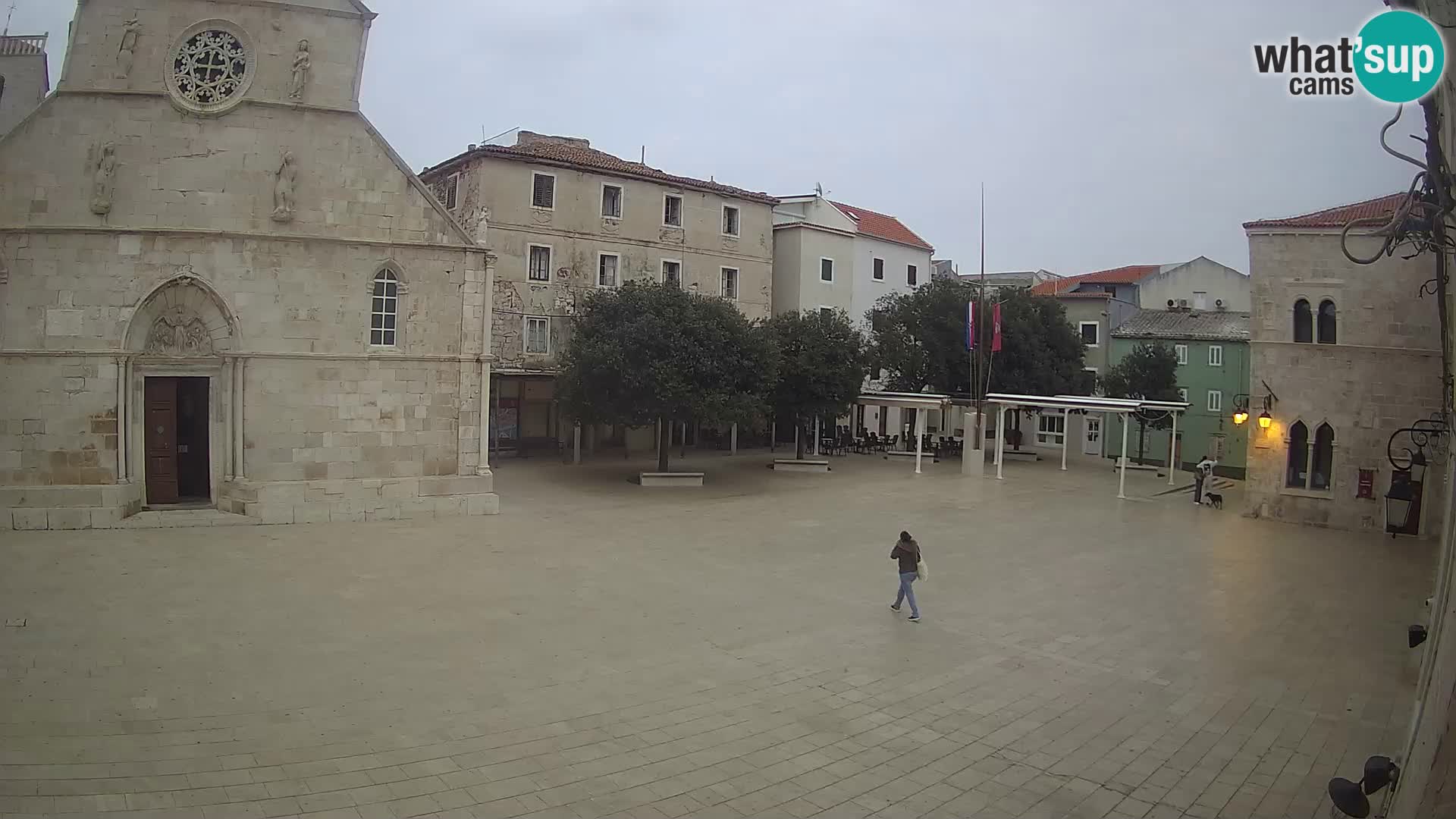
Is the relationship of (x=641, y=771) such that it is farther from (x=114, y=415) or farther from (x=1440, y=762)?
(x=114, y=415)

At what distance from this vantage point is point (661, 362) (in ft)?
84.3

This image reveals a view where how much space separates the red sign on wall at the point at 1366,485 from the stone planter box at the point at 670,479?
1789 cm

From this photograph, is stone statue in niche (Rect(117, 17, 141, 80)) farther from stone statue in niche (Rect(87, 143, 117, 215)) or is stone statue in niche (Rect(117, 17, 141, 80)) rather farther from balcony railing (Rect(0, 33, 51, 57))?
balcony railing (Rect(0, 33, 51, 57))

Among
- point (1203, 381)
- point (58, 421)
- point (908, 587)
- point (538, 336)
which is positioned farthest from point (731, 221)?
point (908, 587)

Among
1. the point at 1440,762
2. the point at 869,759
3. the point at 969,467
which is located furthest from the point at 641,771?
the point at 969,467

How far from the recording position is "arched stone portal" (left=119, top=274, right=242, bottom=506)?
1895cm

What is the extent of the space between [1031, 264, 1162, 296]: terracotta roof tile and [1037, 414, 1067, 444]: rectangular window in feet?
23.2

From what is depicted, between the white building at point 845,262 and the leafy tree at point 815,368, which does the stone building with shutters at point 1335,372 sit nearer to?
the leafy tree at point 815,368

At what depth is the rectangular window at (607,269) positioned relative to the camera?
33812mm

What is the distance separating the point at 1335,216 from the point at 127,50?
1163 inches

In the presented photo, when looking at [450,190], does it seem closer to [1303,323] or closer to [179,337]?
[179,337]

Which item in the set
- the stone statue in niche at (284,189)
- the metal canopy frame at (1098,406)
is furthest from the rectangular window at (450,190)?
the metal canopy frame at (1098,406)

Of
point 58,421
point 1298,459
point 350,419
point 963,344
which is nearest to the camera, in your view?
point 58,421

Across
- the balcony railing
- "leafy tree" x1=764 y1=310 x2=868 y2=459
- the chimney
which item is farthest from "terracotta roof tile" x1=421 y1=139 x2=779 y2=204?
the balcony railing
